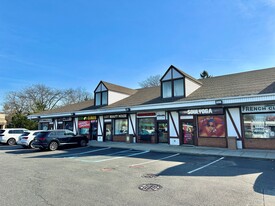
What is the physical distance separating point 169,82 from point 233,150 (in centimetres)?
751

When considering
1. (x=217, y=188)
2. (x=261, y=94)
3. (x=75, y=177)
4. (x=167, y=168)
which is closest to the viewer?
(x=217, y=188)

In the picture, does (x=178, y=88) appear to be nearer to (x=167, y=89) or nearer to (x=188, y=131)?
(x=167, y=89)

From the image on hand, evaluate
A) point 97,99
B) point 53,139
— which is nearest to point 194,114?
point 53,139

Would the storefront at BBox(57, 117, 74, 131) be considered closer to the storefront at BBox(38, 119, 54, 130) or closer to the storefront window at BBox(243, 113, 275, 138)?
the storefront at BBox(38, 119, 54, 130)

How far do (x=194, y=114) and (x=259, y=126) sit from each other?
14.1 ft

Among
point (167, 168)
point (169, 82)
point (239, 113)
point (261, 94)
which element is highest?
point (169, 82)

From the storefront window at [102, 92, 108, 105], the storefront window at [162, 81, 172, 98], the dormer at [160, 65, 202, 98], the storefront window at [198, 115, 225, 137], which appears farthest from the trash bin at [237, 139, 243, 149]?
the storefront window at [102, 92, 108, 105]

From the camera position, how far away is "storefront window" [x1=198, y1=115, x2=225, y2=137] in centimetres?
1393

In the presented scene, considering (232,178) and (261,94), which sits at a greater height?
(261,94)

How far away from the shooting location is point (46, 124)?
26750mm

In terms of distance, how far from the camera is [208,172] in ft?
25.0

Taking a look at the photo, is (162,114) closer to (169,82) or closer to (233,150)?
(169,82)

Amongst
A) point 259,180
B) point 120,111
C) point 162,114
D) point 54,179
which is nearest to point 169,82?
point 162,114

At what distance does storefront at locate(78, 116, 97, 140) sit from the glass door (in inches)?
406
